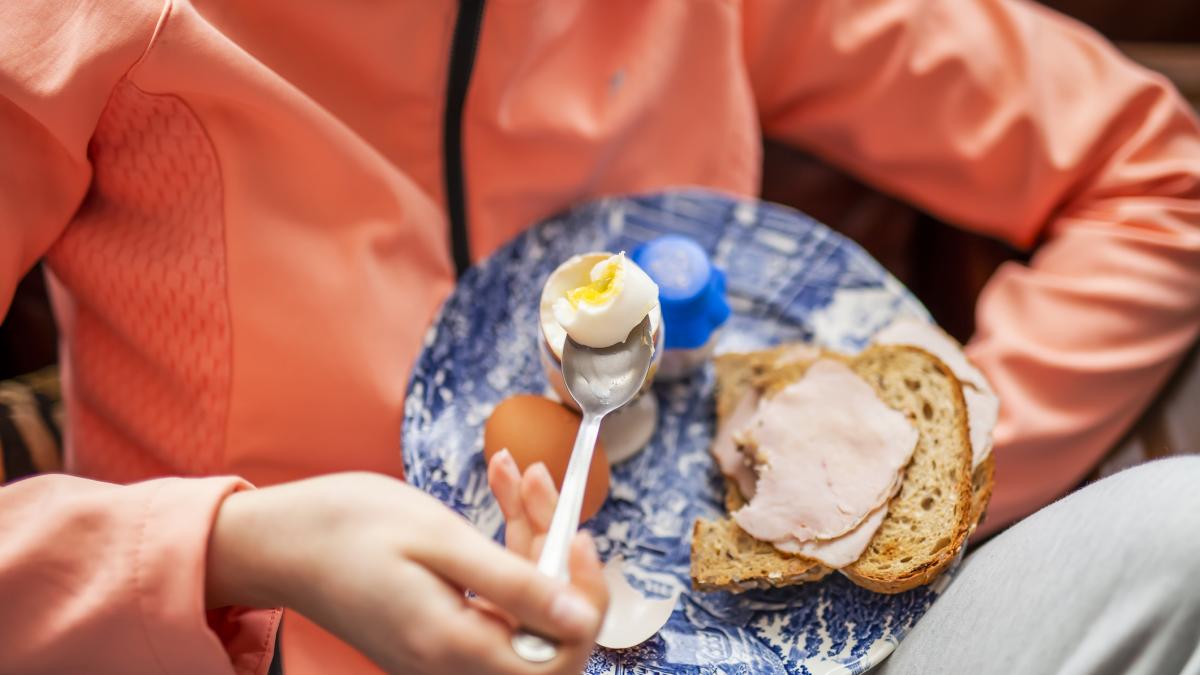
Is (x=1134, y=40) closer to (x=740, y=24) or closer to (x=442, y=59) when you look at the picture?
(x=740, y=24)

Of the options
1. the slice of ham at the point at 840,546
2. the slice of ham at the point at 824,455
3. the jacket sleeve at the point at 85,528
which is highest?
the jacket sleeve at the point at 85,528

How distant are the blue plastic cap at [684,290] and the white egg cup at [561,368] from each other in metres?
0.04

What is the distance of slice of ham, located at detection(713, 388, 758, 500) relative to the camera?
72 centimetres

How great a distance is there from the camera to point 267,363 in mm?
680

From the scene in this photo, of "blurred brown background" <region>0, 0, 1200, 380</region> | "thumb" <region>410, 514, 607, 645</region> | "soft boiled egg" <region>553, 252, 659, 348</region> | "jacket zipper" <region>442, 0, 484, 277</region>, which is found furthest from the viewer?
"blurred brown background" <region>0, 0, 1200, 380</region>

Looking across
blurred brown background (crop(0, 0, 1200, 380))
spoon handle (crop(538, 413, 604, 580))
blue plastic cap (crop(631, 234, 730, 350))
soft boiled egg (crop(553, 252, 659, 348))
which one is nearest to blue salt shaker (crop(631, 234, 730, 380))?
blue plastic cap (crop(631, 234, 730, 350))

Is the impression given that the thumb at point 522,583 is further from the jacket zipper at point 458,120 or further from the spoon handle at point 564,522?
the jacket zipper at point 458,120

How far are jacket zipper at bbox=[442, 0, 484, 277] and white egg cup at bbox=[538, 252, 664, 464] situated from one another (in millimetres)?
147

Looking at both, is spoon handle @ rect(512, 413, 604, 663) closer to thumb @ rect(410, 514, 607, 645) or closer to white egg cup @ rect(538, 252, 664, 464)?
thumb @ rect(410, 514, 607, 645)

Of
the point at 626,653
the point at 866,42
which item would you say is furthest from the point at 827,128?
the point at 626,653

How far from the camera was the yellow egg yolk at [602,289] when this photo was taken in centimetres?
58

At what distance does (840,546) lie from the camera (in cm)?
65

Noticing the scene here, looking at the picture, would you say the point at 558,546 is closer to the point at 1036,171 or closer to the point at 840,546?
the point at 840,546

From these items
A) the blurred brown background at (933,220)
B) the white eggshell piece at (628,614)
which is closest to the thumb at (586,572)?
the white eggshell piece at (628,614)
